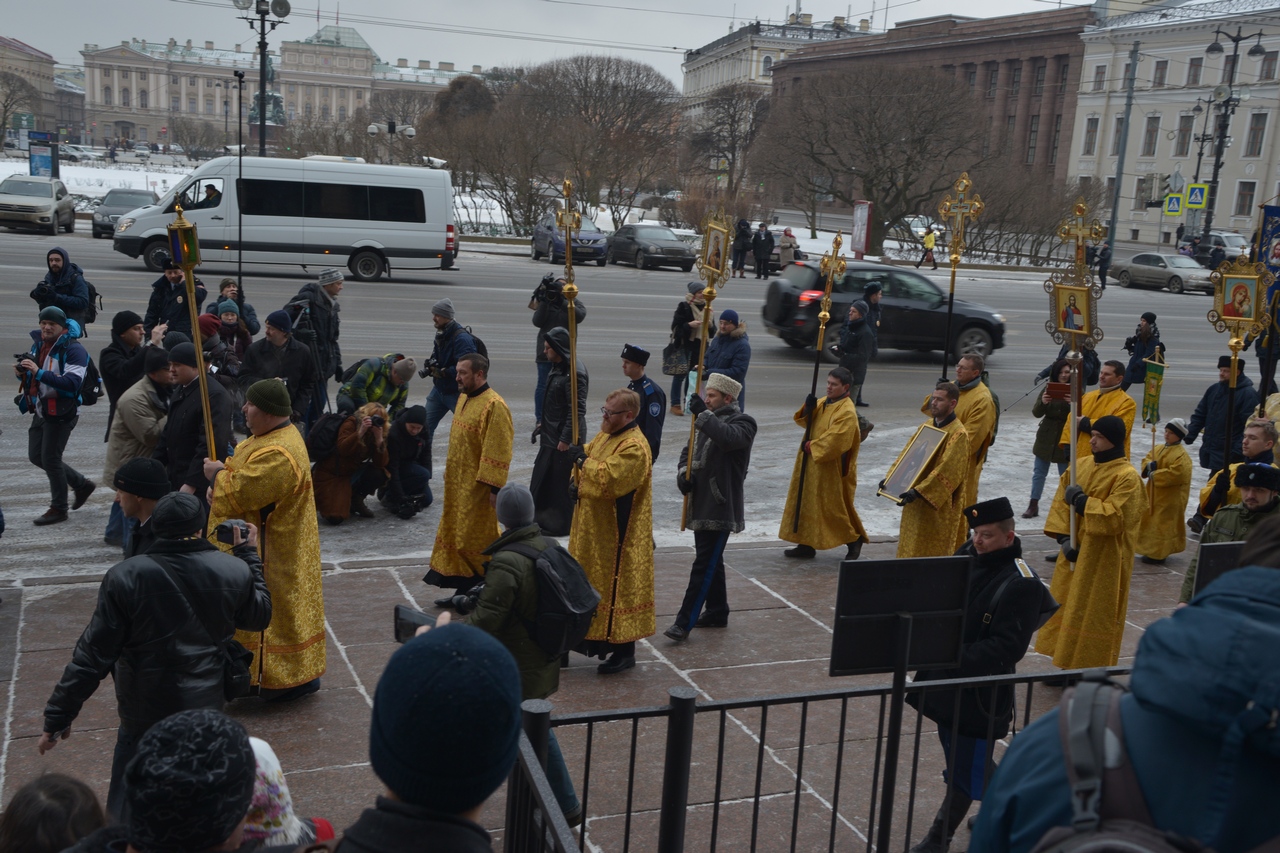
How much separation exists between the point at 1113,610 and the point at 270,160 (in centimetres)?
2246

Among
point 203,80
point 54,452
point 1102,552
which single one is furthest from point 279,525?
point 203,80

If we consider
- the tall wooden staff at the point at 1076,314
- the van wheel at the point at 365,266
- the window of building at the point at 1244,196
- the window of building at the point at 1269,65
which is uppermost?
the window of building at the point at 1269,65

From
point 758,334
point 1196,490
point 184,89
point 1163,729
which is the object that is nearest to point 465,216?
point 758,334

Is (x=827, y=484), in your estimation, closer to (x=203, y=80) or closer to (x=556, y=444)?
(x=556, y=444)

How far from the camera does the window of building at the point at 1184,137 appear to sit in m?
64.2

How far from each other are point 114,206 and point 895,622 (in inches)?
1296

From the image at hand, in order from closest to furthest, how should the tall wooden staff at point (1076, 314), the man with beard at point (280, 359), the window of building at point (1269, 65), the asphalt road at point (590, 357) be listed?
the tall wooden staff at point (1076, 314)
the asphalt road at point (590, 357)
the man with beard at point (280, 359)
the window of building at point (1269, 65)

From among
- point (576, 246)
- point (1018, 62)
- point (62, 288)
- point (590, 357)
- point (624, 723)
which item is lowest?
point (624, 723)

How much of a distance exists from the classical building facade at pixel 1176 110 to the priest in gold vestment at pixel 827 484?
5426 cm

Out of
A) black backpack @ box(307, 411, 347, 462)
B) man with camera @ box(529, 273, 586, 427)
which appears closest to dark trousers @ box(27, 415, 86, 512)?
black backpack @ box(307, 411, 347, 462)

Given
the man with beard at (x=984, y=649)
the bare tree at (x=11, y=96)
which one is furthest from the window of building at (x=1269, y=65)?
the bare tree at (x=11, y=96)

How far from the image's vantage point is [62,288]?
1188cm

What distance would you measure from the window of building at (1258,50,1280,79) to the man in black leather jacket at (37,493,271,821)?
221 feet

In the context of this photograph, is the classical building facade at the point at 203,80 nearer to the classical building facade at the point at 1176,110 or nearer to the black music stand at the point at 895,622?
the classical building facade at the point at 1176,110
